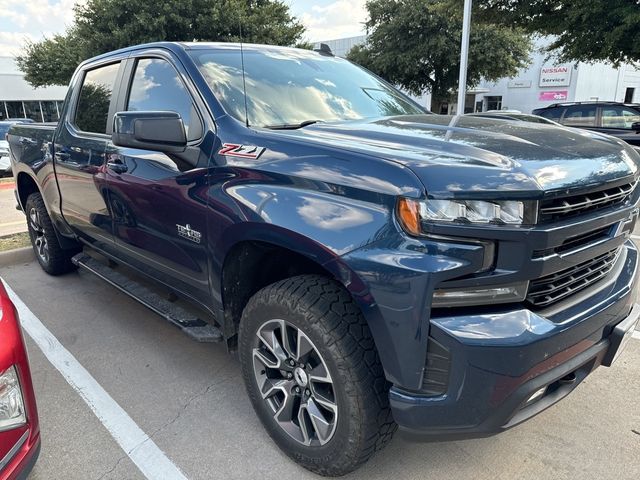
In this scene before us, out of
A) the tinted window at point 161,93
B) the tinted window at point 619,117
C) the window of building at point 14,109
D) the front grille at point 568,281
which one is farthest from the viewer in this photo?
the window of building at point 14,109

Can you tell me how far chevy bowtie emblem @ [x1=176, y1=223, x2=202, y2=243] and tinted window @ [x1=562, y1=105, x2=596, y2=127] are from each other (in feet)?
32.0

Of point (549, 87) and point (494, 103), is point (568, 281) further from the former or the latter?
point (494, 103)

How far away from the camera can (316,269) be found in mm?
2207

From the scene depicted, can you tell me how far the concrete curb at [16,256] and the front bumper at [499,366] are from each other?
5.30 meters

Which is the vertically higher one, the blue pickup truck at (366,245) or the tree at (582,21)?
the tree at (582,21)

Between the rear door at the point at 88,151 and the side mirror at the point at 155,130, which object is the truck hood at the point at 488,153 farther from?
the rear door at the point at 88,151

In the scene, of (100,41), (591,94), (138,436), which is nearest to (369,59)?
(100,41)

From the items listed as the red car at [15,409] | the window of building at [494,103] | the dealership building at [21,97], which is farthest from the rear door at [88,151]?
the dealership building at [21,97]

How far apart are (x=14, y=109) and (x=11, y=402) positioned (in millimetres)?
43846

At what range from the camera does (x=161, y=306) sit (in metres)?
3.08

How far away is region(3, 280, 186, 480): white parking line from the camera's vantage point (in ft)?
7.63

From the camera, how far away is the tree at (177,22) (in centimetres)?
1755

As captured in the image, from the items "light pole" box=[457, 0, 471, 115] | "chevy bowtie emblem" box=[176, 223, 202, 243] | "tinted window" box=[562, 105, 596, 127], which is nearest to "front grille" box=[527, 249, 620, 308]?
"chevy bowtie emblem" box=[176, 223, 202, 243]

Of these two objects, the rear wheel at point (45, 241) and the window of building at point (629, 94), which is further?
the window of building at point (629, 94)
